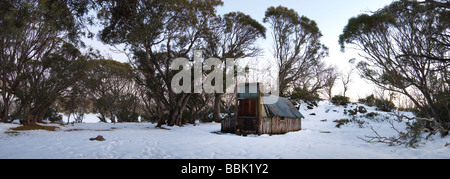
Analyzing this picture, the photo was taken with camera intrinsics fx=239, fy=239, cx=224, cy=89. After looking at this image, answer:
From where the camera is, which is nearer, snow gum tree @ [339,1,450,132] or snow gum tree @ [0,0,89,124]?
snow gum tree @ [339,1,450,132]

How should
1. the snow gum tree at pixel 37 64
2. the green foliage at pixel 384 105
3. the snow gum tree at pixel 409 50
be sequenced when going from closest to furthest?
the snow gum tree at pixel 409 50, the snow gum tree at pixel 37 64, the green foliage at pixel 384 105

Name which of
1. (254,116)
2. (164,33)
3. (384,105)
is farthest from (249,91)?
(384,105)

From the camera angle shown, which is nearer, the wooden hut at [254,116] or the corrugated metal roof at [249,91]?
the wooden hut at [254,116]

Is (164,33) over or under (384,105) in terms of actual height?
over

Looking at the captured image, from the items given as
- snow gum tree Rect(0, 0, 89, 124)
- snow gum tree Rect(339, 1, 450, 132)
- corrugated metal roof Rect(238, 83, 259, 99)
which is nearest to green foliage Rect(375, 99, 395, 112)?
snow gum tree Rect(339, 1, 450, 132)

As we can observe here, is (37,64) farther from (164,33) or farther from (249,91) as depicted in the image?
(249,91)

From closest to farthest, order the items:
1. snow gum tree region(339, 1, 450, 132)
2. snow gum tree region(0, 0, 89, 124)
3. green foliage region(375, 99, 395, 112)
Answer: snow gum tree region(339, 1, 450, 132) → snow gum tree region(0, 0, 89, 124) → green foliage region(375, 99, 395, 112)

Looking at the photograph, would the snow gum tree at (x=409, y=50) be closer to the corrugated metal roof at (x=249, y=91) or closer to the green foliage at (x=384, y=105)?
the corrugated metal roof at (x=249, y=91)

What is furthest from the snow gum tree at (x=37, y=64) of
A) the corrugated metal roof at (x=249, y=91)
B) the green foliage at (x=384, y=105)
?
the green foliage at (x=384, y=105)

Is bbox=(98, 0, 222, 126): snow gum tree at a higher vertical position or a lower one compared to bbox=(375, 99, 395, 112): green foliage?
higher

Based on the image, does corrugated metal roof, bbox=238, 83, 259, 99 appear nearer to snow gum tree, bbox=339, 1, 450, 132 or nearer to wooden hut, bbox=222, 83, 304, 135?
wooden hut, bbox=222, 83, 304, 135
